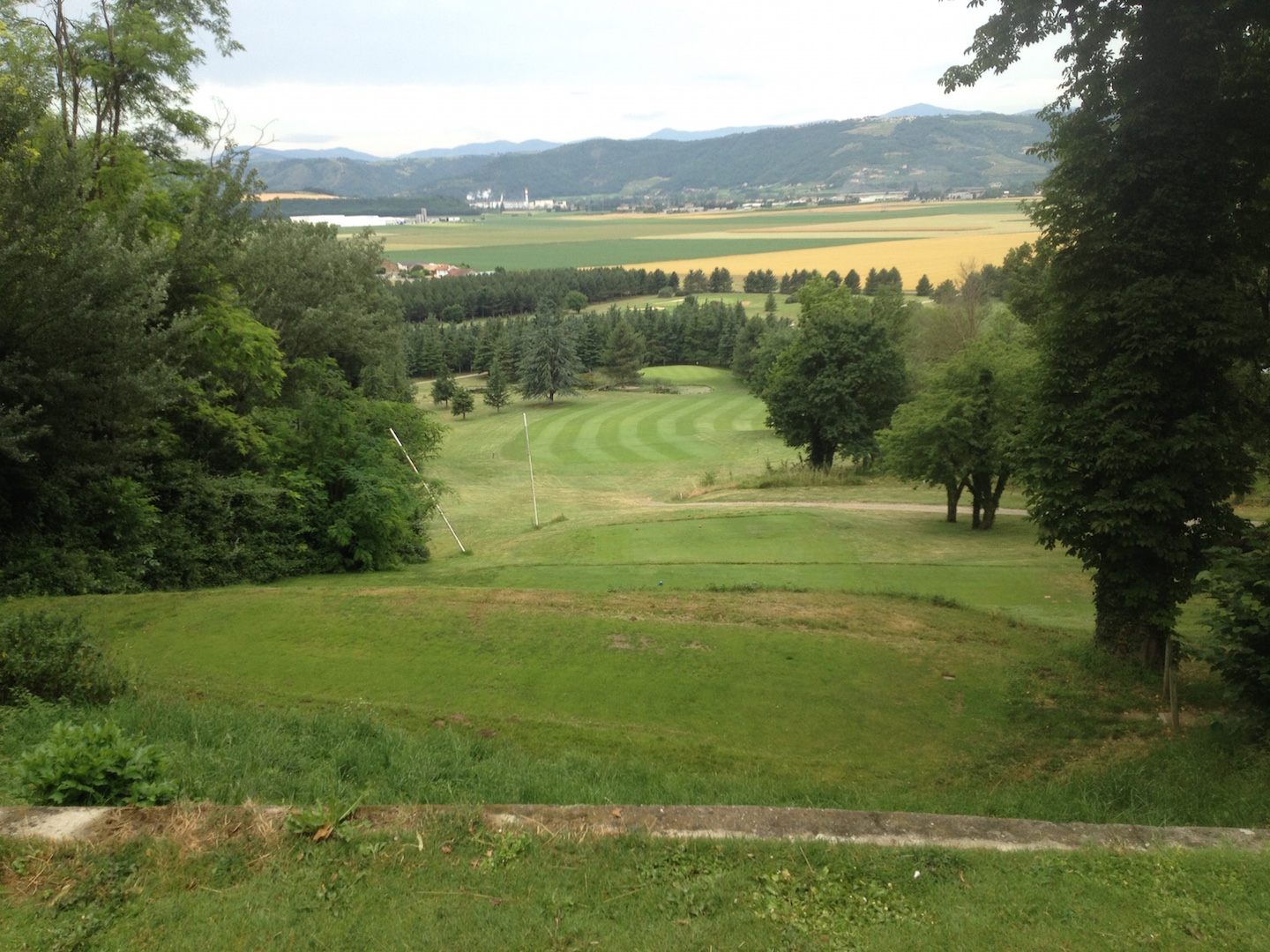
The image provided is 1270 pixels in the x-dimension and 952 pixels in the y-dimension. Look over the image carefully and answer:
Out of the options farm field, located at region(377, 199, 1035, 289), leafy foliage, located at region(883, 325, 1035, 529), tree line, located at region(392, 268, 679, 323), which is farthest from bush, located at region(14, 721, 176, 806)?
farm field, located at region(377, 199, 1035, 289)

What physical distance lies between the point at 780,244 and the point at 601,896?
16240cm

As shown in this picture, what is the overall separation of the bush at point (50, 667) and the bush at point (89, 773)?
8.88ft

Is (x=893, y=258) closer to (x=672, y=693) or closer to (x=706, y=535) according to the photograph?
(x=706, y=535)

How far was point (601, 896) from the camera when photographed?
4.70 m

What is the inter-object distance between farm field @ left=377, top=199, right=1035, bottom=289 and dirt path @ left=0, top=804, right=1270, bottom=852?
106656 mm

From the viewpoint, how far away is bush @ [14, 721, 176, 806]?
5.36 metres

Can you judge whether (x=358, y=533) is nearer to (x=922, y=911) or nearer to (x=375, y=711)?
(x=375, y=711)

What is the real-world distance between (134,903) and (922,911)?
4.46 m

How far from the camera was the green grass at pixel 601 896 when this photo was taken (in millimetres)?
4305

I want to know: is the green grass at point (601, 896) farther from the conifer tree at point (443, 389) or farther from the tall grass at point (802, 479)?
the conifer tree at point (443, 389)

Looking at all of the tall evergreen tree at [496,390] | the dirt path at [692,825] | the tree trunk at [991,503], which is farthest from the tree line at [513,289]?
the dirt path at [692,825]

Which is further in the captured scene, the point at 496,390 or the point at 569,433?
the point at 496,390

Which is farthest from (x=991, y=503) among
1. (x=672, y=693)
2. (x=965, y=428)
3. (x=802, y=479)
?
(x=672, y=693)

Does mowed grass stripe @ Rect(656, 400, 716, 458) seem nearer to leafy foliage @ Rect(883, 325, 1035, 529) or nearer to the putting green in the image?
the putting green
